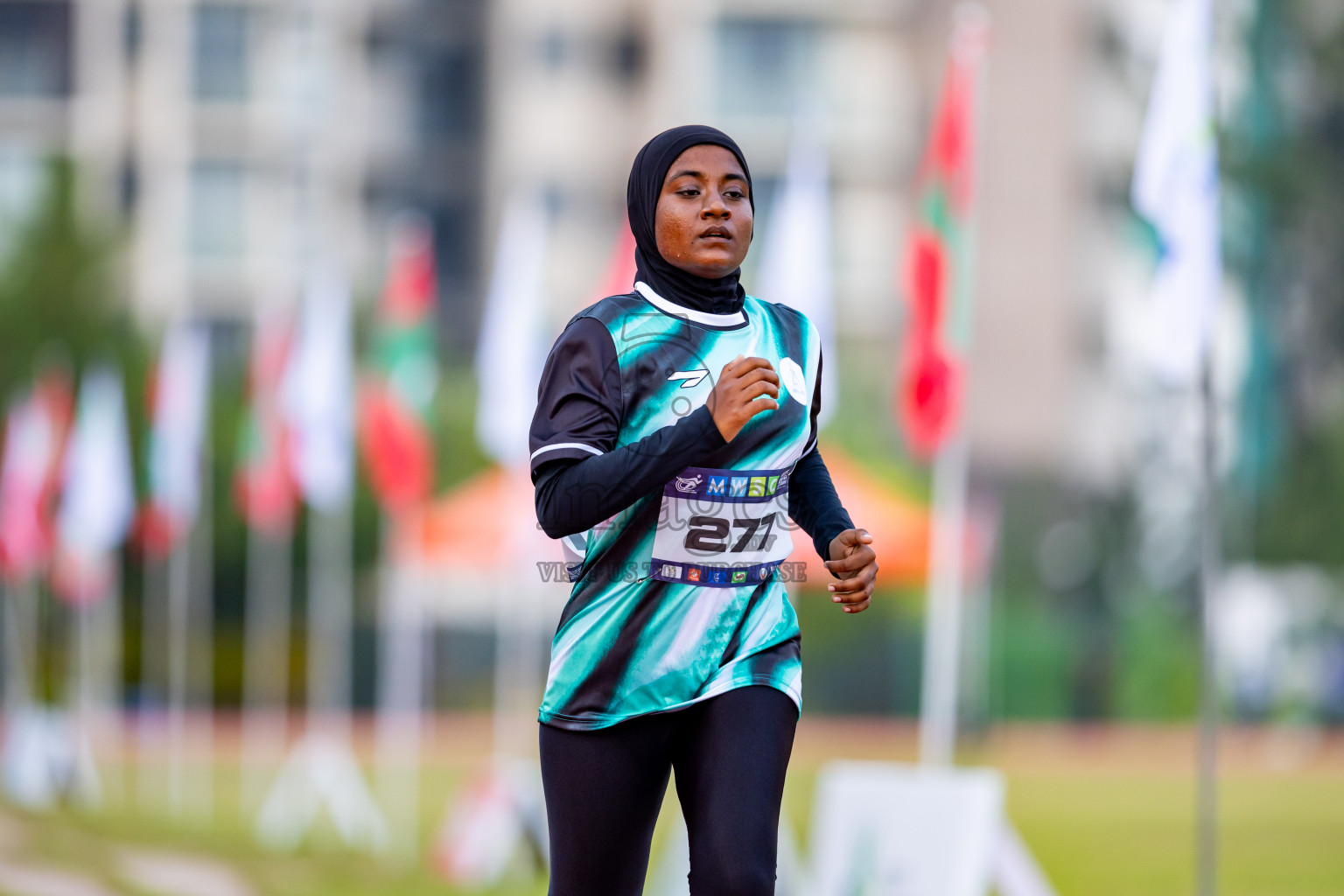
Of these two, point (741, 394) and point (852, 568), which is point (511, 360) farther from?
point (741, 394)

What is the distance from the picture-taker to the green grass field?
11695 millimetres

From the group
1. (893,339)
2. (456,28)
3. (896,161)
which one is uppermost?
(456,28)

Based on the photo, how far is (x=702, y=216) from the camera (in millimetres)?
3412

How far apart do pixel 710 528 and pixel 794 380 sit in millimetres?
317

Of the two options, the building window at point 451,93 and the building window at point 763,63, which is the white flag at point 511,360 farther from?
the building window at point 451,93

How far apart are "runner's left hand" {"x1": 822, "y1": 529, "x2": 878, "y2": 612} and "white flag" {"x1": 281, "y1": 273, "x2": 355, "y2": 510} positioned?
1356 centimetres

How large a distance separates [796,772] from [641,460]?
1856 cm

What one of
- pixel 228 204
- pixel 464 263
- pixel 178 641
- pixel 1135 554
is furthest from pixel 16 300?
pixel 1135 554

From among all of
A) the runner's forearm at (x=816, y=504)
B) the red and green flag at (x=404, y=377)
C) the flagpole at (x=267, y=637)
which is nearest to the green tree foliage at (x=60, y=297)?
the flagpole at (x=267, y=637)

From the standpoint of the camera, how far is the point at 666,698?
3385 millimetres

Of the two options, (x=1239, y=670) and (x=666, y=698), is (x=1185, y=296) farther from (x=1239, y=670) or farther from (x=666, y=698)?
(x=1239, y=670)

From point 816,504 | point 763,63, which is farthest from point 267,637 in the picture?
point 816,504

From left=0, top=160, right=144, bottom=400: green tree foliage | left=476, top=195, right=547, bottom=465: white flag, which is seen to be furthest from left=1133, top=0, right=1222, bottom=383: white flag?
left=0, top=160, right=144, bottom=400: green tree foliage

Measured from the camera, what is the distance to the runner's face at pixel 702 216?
3.41 meters
